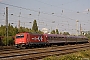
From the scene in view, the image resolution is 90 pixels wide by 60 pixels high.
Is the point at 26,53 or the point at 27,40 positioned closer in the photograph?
the point at 26,53

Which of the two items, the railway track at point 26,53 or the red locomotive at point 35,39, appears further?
the red locomotive at point 35,39

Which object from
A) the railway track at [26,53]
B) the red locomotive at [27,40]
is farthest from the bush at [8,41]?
the railway track at [26,53]

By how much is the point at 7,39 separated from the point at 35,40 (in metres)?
8.12

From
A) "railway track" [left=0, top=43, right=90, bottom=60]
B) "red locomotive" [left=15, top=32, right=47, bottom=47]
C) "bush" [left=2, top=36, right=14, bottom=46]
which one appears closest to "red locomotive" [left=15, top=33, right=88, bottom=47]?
"red locomotive" [left=15, top=32, right=47, bottom=47]

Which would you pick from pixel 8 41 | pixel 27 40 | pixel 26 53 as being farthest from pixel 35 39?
pixel 26 53

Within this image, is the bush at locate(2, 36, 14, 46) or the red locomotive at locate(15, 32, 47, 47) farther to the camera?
the bush at locate(2, 36, 14, 46)

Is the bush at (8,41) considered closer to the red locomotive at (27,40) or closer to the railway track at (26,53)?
Answer: the red locomotive at (27,40)

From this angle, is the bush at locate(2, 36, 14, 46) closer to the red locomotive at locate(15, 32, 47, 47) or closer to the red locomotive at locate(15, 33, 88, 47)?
the red locomotive at locate(15, 33, 88, 47)

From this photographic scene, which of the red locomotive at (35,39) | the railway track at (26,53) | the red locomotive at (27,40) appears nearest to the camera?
the railway track at (26,53)

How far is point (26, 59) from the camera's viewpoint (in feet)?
50.9

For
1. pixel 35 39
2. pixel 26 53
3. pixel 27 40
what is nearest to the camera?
pixel 26 53

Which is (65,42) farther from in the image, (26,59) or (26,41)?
(26,59)

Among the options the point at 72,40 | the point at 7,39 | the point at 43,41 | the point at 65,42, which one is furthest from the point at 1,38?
the point at 72,40

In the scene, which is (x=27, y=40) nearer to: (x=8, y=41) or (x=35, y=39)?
(x=35, y=39)
